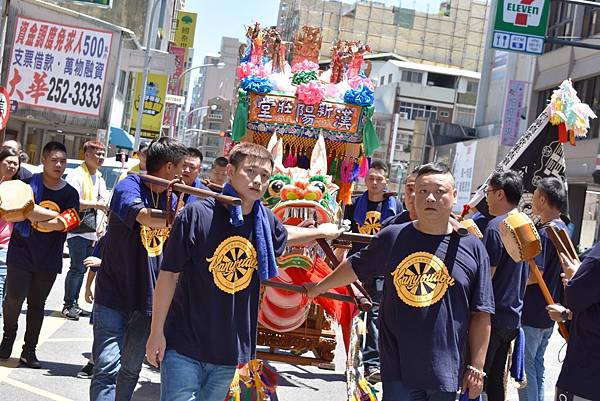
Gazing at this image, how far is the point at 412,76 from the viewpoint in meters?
85.6

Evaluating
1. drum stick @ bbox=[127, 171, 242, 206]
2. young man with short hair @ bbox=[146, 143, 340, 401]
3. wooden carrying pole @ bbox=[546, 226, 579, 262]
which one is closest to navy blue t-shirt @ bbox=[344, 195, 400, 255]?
drum stick @ bbox=[127, 171, 242, 206]

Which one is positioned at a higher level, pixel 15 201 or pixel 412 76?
pixel 412 76

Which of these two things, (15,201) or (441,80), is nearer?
(15,201)

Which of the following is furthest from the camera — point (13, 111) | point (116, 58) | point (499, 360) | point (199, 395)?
point (116, 58)

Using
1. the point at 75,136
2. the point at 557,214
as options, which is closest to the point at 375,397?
the point at 557,214

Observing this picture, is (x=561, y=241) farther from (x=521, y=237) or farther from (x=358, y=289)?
(x=358, y=289)

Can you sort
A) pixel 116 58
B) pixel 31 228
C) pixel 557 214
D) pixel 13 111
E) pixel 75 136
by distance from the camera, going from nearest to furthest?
pixel 557 214 → pixel 31 228 → pixel 13 111 → pixel 116 58 → pixel 75 136

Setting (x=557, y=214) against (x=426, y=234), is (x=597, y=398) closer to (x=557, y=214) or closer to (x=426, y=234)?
(x=426, y=234)

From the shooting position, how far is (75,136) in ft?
122

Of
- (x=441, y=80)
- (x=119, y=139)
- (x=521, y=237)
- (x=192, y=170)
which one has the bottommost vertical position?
(x=521, y=237)

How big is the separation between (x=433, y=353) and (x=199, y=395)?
1.20 meters

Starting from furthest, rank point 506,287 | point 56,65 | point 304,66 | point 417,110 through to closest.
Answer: point 417,110 < point 56,65 < point 304,66 < point 506,287

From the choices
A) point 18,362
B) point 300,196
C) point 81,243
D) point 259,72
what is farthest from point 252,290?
point 81,243

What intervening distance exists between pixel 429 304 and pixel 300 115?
21.6 ft
